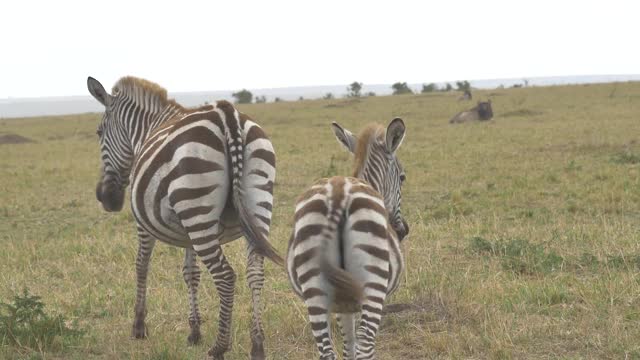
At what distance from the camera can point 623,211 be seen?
10.6 m

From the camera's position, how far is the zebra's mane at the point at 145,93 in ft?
22.2

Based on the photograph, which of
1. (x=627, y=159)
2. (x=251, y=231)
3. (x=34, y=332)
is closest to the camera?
(x=251, y=231)

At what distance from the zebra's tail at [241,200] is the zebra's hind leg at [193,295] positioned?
1262 millimetres

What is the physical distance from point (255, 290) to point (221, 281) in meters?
0.28

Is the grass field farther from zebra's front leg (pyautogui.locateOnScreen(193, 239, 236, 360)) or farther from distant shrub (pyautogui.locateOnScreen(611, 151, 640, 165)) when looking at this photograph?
zebra's front leg (pyautogui.locateOnScreen(193, 239, 236, 360))

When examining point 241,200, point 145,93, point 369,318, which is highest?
point 145,93

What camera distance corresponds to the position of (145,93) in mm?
6816

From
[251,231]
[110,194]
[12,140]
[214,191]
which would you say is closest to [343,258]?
[251,231]

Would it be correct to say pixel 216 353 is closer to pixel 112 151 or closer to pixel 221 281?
pixel 221 281

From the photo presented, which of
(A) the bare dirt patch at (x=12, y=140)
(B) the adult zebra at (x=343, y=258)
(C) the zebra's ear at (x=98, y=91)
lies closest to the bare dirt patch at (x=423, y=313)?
(B) the adult zebra at (x=343, y=258)

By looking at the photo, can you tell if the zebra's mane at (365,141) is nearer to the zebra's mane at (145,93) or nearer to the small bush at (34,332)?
the zebra's mane at (145,93)

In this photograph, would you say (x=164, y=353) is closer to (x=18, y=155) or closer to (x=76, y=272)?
(x=76, y=272)

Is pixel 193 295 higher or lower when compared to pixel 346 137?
lower

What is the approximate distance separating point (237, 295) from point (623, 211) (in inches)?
251
